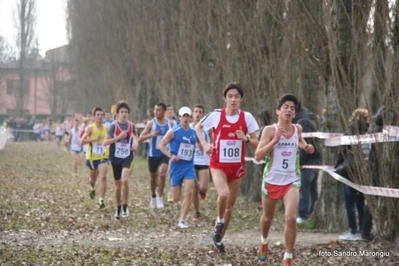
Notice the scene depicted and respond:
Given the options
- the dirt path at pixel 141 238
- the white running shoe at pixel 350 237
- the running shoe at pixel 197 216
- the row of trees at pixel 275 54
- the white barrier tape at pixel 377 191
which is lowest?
the dirt path at pixel 141 238

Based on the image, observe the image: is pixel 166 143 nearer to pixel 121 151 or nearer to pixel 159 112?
pixel 121 151

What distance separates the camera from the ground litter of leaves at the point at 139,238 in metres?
10.2

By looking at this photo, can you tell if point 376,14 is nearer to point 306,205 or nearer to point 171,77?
point 306,205

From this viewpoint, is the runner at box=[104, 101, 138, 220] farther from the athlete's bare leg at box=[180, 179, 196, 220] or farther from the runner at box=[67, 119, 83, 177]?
the runner at box=[67, 119, 83, 177]

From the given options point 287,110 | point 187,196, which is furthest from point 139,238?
point 287,110

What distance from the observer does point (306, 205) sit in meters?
14.6

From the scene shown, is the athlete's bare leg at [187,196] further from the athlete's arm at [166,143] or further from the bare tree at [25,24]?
the bare tree at [25,24]

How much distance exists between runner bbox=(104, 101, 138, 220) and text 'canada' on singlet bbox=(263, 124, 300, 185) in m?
5.99

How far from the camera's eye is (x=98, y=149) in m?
17.5

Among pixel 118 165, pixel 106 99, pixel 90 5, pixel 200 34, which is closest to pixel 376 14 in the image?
pixel 118 165

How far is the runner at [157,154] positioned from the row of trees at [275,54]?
2.28 meters

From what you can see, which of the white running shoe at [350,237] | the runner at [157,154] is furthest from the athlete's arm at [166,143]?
the white running shoe at [350,237]

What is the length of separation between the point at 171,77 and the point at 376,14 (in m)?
19.8

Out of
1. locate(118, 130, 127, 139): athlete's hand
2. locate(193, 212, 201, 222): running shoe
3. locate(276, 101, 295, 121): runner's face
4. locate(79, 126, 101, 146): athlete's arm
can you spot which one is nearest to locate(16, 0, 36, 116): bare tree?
locate(79, 126, 101, 146): athlete's arm
